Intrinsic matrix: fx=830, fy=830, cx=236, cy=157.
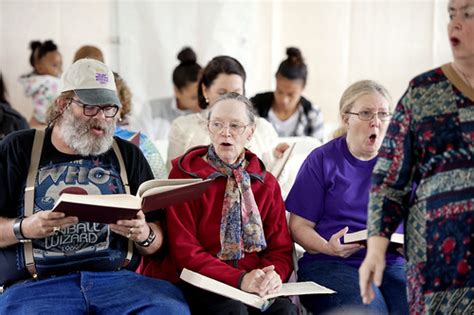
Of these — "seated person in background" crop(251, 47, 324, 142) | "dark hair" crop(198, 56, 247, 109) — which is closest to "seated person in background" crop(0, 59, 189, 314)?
"dark hair" crop(198, 56, 247, 109)

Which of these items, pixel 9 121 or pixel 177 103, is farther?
pixel 177 103

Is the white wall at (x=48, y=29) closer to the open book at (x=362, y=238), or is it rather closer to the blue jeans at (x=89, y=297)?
the blue jeans at (x=89, y=297)

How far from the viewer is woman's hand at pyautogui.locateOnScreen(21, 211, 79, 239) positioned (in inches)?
108

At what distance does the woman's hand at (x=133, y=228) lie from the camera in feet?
9.33

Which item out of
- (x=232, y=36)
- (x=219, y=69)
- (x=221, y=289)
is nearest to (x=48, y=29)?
(x=232, y=36)

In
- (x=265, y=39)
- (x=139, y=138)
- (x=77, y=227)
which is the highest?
(x=265, y=39)

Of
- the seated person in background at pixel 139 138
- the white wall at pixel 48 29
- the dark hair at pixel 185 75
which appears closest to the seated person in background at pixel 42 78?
the white wall at pixel 48 29

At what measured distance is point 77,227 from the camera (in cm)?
299

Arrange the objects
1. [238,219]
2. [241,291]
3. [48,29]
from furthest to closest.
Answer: [48,29] < [238,219] < [241,291]

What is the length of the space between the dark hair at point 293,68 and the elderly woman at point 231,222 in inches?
100

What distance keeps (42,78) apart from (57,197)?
13.8ft

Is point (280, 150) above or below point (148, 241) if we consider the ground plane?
above

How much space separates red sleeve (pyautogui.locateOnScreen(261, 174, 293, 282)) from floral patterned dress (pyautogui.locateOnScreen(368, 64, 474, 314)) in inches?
41.2

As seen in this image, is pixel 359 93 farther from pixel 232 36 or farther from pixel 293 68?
pixel 232 36
